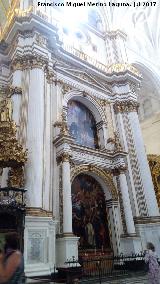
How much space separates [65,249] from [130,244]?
3.52 meters

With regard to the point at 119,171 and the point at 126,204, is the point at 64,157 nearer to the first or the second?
the point at 119,171

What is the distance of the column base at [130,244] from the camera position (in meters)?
11.6

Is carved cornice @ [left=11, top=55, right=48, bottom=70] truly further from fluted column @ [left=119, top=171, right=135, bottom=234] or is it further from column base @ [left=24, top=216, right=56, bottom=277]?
column base @ [left=24, top=216, right=56, bottom=277]

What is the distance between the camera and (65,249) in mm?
9445

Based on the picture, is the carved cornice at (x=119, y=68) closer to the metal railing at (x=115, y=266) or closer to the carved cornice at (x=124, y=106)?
the carved cornice at (x=124, y=106)

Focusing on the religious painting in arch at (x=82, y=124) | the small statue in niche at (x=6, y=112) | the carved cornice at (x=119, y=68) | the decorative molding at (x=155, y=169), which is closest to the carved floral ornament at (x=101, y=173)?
the religious painting in arch at (x=82, y=124)

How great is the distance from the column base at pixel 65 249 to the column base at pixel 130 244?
3.07m

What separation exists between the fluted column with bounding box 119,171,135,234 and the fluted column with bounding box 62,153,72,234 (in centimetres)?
320

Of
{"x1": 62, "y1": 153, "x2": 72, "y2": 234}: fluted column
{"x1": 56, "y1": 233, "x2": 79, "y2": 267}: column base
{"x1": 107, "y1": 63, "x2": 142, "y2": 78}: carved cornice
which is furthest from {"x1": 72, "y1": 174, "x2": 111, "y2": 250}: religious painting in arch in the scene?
{"x1": 107, "y1": 63, "x2": 142, "y2": 78}: carved cornice

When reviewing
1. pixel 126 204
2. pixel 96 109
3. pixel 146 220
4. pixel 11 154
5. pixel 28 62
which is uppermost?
pixel 28 62

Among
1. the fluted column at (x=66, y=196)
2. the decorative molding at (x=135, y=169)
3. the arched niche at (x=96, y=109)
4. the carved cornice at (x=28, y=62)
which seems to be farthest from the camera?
the arched niche at (x=96, y=109)

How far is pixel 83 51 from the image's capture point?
1694 cm

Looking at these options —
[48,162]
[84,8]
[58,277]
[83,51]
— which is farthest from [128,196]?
[84,8]

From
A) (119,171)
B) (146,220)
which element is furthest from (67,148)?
(146,220)
